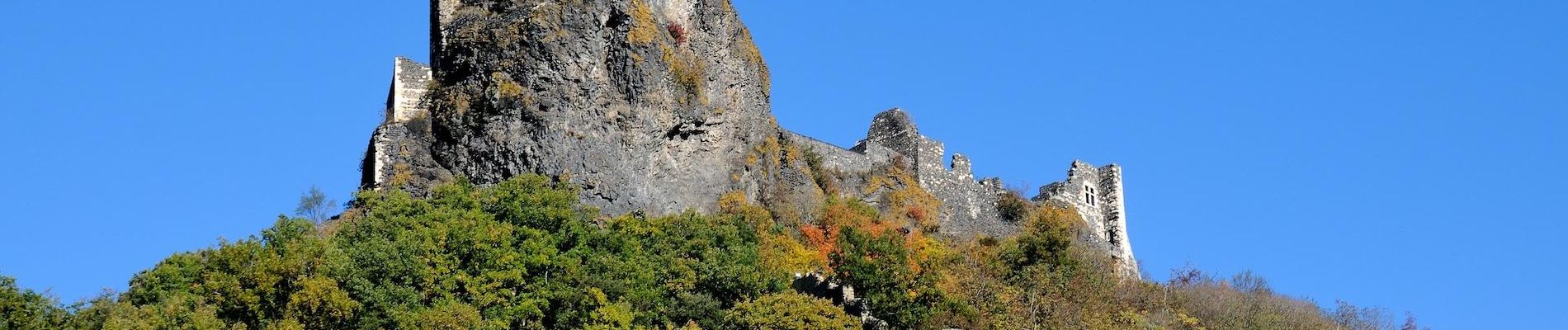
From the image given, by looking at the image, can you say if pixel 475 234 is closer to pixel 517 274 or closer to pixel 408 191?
pixel 517 274

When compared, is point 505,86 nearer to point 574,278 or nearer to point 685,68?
point 685,68

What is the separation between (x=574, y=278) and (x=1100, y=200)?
90.1ft

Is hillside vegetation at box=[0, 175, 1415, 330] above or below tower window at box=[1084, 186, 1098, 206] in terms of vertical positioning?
below

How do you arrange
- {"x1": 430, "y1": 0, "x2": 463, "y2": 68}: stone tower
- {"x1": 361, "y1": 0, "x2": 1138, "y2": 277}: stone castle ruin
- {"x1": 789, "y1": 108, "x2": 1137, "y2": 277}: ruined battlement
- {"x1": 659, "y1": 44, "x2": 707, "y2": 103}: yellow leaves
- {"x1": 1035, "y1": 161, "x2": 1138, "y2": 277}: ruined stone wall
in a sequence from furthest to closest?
{"x1": 1035, "y1": 161, "x2": 1138, "y2": 277}: ruined stone wall < {"x1": 789, "y1": 108, "x2": 1137, "y2": 277}: ruined battlement < {"x1": 430, "y1": 0, "x2": 463, "y2": 68}: stone tower < {"x1": 659, "y1": 44, "x2": 707, "y2": 103}: yellow leaves < {"x1": 361, "y1": 0, "x2": 1138, "y2": 277}: stone castle ruin

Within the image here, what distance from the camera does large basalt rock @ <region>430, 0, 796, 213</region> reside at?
5528cm

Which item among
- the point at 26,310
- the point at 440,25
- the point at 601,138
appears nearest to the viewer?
the point at 26,310

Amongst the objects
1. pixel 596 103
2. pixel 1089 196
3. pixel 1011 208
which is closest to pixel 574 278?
pixel 596 103

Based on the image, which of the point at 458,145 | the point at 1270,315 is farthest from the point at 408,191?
the point at 1270,315

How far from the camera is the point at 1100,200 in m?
73.9

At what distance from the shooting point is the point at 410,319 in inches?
1857

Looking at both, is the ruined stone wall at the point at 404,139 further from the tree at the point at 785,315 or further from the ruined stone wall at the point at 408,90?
the tree at the point at 785,315

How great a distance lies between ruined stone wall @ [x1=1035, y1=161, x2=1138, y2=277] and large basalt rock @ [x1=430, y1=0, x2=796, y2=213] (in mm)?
16250

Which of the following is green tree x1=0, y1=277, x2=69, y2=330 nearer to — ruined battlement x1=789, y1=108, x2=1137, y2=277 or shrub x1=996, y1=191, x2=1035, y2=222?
ruined battlement x1=789, y1=108, x2=1137, y2=277

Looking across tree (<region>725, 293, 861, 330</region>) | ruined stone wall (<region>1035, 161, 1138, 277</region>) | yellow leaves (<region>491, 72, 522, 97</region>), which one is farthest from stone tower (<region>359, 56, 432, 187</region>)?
ruined stone wall (<region>1035, 161, 1138, 277</region>)
